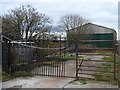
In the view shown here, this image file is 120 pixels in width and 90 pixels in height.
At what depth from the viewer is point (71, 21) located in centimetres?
2686

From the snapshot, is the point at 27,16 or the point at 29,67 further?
the point at 27,16

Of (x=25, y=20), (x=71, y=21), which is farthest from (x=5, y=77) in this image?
(x=71, y=21)

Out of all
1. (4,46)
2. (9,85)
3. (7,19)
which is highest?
(7,19)

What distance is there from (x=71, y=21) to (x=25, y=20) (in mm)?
14767

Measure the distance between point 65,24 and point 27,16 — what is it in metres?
14.7

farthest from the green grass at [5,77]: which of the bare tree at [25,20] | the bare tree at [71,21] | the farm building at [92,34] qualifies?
the bare tree at [71,21]

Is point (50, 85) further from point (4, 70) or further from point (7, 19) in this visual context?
point (7, 19)

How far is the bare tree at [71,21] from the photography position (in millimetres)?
26062

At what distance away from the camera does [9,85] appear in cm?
624

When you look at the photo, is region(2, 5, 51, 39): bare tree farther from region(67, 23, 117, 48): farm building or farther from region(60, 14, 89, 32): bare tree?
region(60, 14, 89, 32): bare tree

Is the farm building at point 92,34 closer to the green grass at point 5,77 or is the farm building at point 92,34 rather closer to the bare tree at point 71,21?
the bare tree at point 71,21

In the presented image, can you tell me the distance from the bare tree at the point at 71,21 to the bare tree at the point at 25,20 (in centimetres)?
1246

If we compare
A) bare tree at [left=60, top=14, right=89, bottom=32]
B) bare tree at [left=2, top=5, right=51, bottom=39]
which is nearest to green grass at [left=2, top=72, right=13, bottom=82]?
bare tree at [left=2, top=5, right=51, bottom=39]

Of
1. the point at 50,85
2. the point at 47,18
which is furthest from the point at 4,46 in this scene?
the point at 47,18
